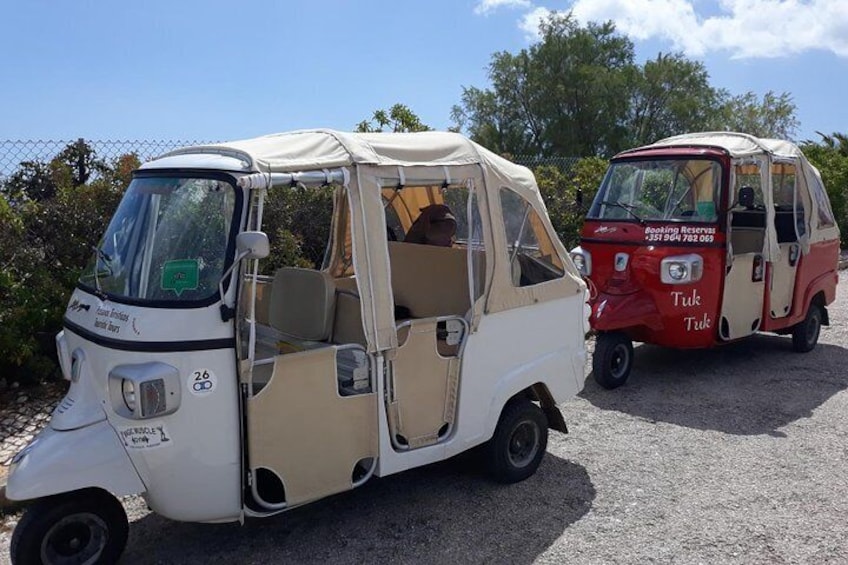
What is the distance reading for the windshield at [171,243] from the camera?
3525mm

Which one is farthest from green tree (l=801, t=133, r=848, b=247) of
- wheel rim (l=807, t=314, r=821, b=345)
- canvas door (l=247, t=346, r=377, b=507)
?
canvas door (l=247, t=346, r=377, b=507)

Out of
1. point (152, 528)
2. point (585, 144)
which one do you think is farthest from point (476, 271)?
point (585, 144)

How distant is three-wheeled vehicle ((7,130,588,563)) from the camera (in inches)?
133

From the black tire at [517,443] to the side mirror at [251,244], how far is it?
214 cm

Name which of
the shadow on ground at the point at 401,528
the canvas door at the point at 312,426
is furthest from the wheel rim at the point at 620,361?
the canvas door at the point at 312,426

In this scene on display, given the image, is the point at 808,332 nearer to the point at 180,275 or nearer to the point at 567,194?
the point at 567,194

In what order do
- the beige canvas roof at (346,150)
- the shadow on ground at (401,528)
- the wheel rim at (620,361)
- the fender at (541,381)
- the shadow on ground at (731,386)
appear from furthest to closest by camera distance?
1. the wheel rim at (620,361)
2. the shadow on ground at (731,386)
3. the fender at (541,381)
4. the shadow on ground at (401,528)
5. the beige canvas roof at (346,150)

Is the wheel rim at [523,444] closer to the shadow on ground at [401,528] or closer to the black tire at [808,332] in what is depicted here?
the shadow on ground at [401,528]

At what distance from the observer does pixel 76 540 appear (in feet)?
11.3

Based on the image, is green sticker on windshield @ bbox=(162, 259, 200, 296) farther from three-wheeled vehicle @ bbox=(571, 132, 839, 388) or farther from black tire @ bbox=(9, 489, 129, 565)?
three-wheeled vehicle @ bbox=(571, 132, 839, 388)

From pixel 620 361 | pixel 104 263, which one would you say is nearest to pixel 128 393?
pixel 104 263

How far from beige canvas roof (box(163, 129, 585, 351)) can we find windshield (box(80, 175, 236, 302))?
0.25 metres

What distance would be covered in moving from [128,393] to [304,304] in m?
1.59

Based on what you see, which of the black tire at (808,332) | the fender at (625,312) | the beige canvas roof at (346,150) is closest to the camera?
the beige canvas roof at (346,150)
